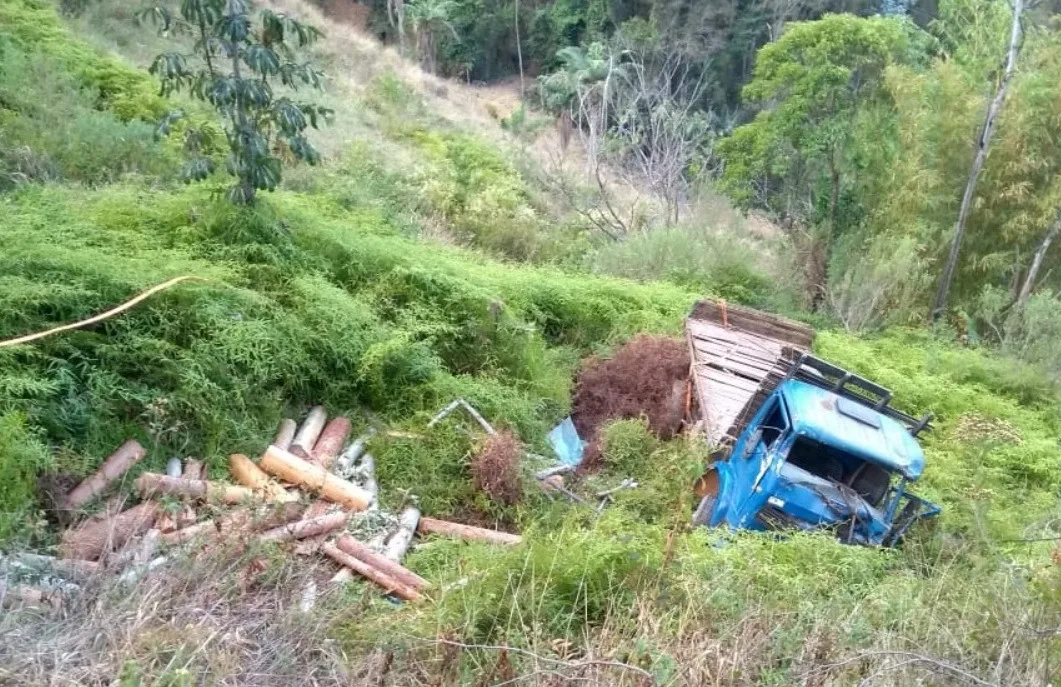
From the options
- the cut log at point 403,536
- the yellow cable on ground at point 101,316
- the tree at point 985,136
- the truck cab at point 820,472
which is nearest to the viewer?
the yellow cable on ground at point 101,316

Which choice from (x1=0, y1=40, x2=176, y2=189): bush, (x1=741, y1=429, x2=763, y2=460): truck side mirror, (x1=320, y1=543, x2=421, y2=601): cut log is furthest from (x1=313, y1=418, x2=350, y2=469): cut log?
(x1=0, y1=40, x2=176, y2=189): bush

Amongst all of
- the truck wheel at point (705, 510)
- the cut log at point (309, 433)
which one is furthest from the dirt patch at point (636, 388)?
the cut log at point (309, 433)

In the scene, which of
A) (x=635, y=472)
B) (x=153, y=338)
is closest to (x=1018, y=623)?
(x=635, y=472)

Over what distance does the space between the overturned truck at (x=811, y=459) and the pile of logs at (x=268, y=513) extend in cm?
204

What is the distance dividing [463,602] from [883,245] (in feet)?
36.6

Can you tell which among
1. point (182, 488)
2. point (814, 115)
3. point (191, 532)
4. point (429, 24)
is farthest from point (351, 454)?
point (429, 24)

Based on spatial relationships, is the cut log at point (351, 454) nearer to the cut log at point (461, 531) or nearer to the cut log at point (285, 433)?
the cut log at point (285, 433)

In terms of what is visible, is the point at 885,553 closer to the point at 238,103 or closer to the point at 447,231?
the point at 238,103

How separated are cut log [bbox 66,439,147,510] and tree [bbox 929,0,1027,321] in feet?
39.4

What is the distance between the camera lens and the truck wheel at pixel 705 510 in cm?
700

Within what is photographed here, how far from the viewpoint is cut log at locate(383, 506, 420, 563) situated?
17.5 ft

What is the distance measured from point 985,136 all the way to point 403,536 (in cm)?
1101

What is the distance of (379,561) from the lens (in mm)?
4926

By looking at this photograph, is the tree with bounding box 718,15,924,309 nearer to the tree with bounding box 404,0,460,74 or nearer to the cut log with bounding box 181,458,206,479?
the cut log with bounding box 181,458,206,479
